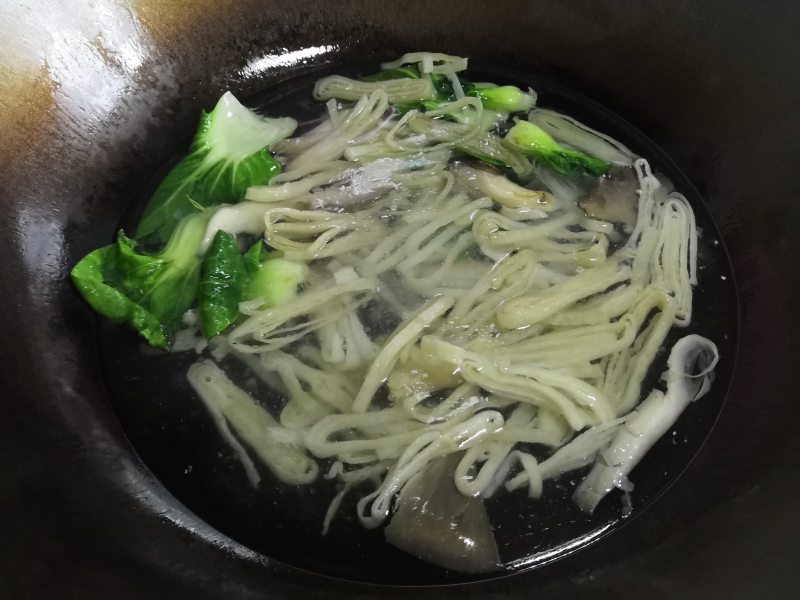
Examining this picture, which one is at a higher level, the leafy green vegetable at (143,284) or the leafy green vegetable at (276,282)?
the leafy green vegetable at (143,284)

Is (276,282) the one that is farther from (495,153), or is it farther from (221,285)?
(495,153)

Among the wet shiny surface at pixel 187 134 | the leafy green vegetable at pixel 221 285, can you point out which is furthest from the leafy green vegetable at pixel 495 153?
the leafy green vegetable at pixel 221 285

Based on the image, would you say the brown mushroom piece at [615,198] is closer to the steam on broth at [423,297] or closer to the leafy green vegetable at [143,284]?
the steam on broth at [423,297]

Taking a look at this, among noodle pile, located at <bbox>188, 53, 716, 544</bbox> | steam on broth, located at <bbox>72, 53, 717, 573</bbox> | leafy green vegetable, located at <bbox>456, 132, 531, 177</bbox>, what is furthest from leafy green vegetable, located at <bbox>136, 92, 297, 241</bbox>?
leafy green vegetable, located at <bbox>456, 132, 531, 177</bbox>

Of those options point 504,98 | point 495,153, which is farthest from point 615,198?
point 504,98

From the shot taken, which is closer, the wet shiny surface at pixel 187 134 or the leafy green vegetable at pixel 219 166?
the wet shiny surface at pixel 187 134

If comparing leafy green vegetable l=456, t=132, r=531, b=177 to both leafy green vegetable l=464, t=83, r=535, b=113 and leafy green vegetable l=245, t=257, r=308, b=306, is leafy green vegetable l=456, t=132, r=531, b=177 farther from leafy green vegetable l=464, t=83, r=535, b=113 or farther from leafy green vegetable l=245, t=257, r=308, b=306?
leafy green vegetable l=245, t=257, r=308, b=306

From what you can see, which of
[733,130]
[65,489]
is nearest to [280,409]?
[65,489]
